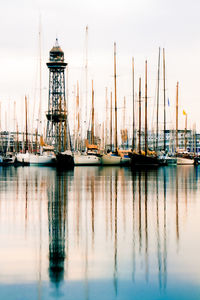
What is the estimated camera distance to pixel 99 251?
10836 millimetres

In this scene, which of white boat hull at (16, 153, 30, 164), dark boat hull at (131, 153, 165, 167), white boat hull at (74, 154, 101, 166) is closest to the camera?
dark boat hull at (131, 153, 165, 167)

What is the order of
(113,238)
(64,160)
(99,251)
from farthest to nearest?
(64,160), (113,238), (99,251)

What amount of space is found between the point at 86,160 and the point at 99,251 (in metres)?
62.6

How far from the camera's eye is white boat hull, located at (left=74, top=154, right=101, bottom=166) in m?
73.4

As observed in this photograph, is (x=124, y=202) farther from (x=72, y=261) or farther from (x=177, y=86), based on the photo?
(x=177, y=86)

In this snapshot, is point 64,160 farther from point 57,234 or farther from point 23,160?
point 57,234

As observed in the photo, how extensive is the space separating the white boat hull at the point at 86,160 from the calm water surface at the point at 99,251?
53.5 metres

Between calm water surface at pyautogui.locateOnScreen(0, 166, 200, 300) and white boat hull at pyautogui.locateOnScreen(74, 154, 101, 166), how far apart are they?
53.5 m

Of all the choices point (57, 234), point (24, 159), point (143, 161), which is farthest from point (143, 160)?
point (57, 234)

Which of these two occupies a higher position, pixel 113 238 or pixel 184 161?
pixel 113 238

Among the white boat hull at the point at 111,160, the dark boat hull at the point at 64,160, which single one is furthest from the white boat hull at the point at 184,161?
the dark boat hull at the point at 64,160

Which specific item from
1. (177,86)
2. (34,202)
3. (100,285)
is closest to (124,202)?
(34,202)

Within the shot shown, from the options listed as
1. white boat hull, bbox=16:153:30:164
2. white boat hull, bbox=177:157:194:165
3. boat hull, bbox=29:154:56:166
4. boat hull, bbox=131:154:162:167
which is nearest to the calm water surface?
boat hull, bbox=131:154:162:167

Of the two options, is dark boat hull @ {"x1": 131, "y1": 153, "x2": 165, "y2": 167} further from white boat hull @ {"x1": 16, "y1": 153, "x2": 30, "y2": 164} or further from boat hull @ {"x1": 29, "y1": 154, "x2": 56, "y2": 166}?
white boat hull @ {"x1": 16, "y1": 153, "x2": 30, "y2": 164}
